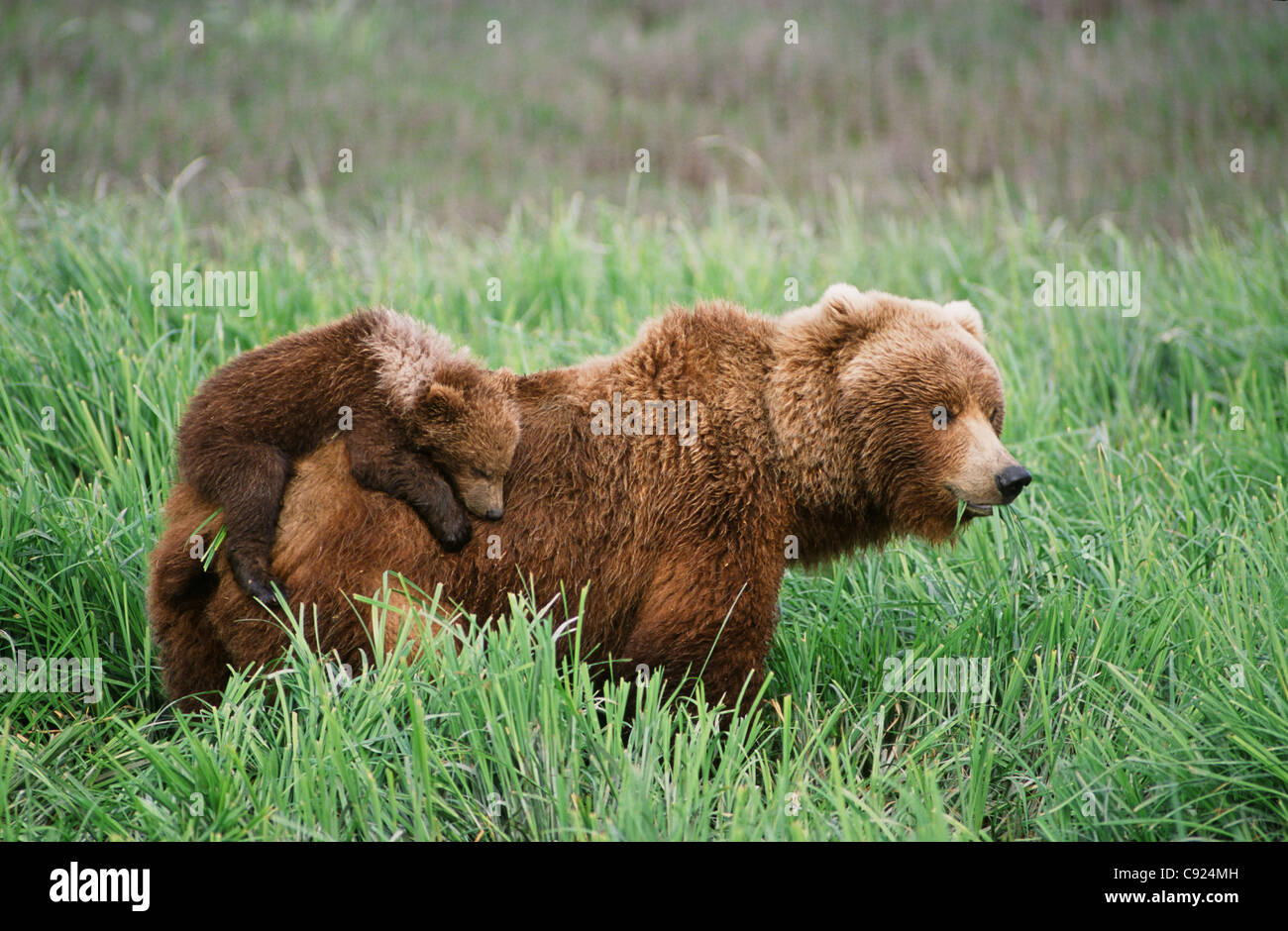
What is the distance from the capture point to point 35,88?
36.4ft

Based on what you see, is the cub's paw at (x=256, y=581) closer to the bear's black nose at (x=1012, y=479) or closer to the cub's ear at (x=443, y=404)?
the cub's ear at (x=443, y=404)

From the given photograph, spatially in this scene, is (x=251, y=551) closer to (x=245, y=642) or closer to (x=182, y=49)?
(x=245, y=642)

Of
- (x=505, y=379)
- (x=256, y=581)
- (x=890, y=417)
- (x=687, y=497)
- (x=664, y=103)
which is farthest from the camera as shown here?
(x=664, y=103)

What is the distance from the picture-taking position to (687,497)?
4.28 metres

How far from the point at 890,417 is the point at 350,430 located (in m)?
1.87

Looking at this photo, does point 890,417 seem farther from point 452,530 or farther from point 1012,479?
point 452,530

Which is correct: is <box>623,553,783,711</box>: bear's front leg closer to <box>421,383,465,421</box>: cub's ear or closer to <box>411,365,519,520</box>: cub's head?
<box>411,365,519,520</box>: cub's head

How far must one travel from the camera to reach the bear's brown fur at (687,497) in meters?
4.10

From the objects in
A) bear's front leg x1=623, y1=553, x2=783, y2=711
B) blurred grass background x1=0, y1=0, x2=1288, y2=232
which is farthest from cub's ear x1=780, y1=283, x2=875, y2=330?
blurred grass background x1=0, y1=0, x2=1288, y2=232

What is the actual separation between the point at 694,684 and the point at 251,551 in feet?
4.92

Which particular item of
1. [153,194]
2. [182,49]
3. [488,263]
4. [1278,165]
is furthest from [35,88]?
[1278,165]

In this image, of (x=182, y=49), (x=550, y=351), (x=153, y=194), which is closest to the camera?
(x=550, y=351)

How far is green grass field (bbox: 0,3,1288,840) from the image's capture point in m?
3.81

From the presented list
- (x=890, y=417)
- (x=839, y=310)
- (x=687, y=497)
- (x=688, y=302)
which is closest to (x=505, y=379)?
(x=687, y=497)
